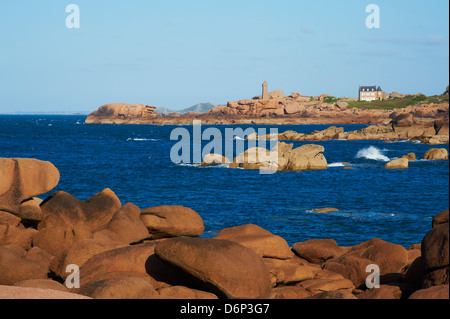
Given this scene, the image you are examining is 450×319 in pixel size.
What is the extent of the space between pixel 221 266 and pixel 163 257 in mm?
1682

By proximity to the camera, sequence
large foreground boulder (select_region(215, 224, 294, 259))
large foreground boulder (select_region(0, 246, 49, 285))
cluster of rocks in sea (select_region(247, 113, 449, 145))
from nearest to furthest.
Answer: large foreground boulder (select_region(0, 246, 49, 285)) < large foreground boulder (select_region(215, 224, 294, 259)) < cluster of rocks in sea (select_region(247, 113, 449, 145))

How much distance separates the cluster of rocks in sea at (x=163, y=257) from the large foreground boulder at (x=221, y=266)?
→ 2 cm

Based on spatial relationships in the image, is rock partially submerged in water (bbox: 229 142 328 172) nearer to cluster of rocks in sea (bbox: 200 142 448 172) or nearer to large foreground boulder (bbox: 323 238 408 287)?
cluster of rocks in sea (bbox: 200 142 448 172)

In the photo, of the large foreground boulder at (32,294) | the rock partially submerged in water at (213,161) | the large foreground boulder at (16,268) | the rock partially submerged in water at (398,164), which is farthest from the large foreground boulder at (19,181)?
the rock partially submerged in water at (398,164)

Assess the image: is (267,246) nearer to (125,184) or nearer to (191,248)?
(191,248)

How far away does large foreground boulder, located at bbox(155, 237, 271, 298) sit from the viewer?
11.7m

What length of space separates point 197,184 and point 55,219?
25.6 metres

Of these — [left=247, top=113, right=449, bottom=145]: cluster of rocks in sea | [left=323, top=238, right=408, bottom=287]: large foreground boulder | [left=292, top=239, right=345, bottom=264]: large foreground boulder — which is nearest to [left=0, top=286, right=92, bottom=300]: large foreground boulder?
[left=323, top=238, right=408, bottom=287]: large foreground boulder

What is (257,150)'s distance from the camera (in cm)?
5512

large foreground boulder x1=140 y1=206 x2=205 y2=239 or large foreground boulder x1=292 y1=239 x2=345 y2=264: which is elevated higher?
large foreground boulder x1=140 y1=206 x2=205 y2=239

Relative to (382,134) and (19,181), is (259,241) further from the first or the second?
(382,134)

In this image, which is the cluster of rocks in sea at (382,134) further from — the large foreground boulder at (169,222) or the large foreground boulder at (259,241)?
the large foreground boulder at (259,241)

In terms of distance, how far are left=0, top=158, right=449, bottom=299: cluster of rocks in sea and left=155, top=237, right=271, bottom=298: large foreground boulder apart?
2cm
